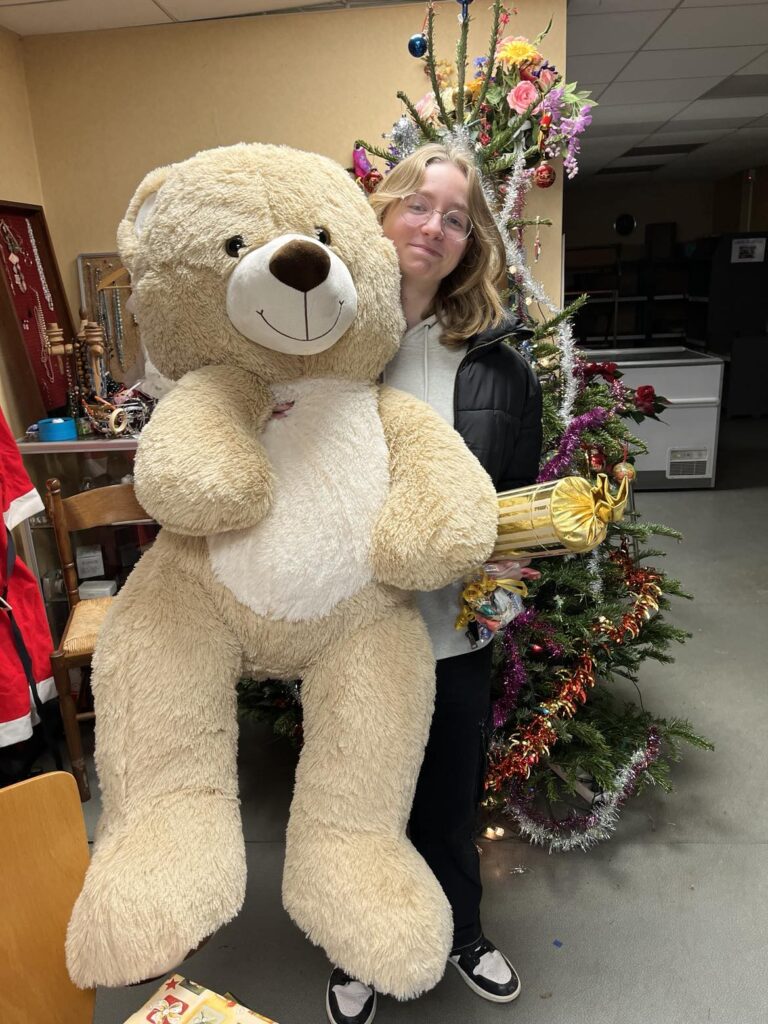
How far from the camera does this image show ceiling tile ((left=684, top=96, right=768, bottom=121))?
17.2 feet

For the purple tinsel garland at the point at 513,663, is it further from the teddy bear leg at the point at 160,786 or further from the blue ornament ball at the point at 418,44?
the blue ornament ball at the point at 418,44

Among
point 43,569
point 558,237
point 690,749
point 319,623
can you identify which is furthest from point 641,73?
point 319,623

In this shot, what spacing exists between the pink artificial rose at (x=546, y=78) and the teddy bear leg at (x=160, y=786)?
6.54 feet

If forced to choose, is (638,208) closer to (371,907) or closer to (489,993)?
(489,993)

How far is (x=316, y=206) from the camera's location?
1.04 meters

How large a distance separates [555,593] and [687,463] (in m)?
3.37

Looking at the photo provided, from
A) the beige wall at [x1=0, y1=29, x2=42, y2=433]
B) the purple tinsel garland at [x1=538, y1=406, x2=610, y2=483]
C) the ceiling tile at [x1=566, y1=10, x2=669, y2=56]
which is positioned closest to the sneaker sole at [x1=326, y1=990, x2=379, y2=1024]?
the purple tinsel garland at [x1=538, y1=406, x2=610, y2=483]

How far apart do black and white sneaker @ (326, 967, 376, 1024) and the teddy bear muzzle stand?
4.30 feet

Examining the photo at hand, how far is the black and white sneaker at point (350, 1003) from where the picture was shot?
5.01 ft

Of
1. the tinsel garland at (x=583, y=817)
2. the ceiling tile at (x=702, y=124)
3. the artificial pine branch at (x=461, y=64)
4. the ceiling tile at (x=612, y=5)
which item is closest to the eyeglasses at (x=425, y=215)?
the artificial pine branch at (x=461, y=64)

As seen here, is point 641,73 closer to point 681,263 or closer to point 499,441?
point 499,441

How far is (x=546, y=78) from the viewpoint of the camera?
2311mm

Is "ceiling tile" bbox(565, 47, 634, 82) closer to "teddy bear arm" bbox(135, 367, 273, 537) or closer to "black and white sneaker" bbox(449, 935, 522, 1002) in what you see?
"teddy bear arm" bbox(135, 367, 273, 537)

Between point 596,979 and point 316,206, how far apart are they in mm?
1684
